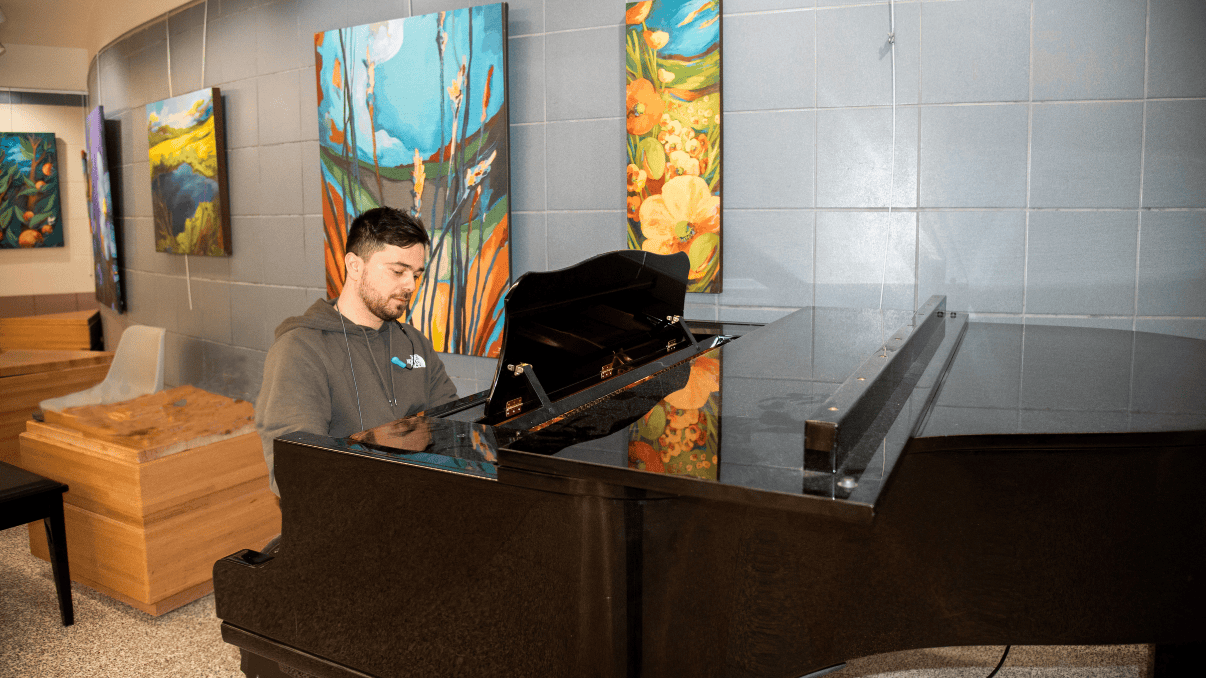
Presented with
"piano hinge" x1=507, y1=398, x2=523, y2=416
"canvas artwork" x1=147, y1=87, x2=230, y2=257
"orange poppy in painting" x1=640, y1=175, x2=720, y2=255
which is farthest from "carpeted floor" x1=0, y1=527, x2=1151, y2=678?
"canvas artwork" x1=147, y1=87, x2=230, y2=257

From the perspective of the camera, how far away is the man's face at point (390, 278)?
1954 millimetres

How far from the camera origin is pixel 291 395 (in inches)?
68.5

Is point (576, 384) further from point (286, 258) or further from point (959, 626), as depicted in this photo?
point (286, 258)

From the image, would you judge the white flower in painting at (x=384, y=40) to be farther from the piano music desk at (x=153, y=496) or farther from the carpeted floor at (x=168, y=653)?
the carpeted floor at (x=168, y=653)

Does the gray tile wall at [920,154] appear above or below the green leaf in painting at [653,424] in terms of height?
above

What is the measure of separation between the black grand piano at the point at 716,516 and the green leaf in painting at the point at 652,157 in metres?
1.21

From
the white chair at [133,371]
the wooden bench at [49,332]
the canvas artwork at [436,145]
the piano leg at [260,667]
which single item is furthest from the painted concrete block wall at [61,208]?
the piano leg at [260,667]

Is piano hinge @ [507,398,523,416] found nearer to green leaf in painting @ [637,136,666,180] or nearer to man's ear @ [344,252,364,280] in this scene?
man's ear @ [344,252,364,280]

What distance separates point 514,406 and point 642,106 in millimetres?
1757

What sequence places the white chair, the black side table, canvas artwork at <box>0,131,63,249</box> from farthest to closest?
1. canvas artwork at <box>0,131,63,249</box>
2. the white chair
3. the black side table

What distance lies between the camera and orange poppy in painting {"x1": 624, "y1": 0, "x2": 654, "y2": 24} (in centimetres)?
284

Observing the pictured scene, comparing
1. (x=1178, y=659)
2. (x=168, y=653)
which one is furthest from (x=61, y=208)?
(x=1178, y=659)

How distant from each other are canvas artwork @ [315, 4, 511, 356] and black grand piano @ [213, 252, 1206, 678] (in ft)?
5.29

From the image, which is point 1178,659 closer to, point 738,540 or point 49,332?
point 738,540
